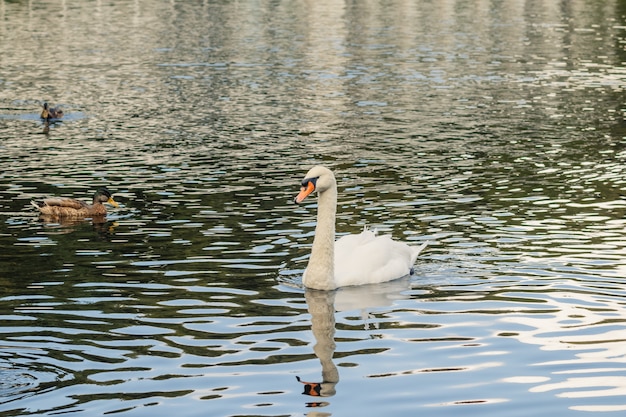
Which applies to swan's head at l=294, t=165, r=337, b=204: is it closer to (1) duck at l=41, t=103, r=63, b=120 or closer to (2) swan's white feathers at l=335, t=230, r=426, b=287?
(2) swan's white feathers at l=335, t=230, r=426, b=287

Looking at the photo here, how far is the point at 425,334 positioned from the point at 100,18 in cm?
8430

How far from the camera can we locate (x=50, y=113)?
138ft

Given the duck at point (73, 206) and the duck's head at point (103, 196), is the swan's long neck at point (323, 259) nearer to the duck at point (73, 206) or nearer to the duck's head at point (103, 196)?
the duck at point (73, 206)

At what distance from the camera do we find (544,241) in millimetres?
23984

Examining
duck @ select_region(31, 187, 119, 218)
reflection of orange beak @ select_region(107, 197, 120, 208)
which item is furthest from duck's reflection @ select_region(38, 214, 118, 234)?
reflection of orange beak @ select_region(107, 197, 120, 208)

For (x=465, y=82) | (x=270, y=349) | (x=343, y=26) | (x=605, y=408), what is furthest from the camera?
(x=343, y=26)

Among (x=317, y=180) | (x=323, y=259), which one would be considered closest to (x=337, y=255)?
(x=323, y=259)

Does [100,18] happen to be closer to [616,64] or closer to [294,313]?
[616,64]

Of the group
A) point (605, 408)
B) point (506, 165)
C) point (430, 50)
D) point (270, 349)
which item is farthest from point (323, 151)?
point (430, 50)

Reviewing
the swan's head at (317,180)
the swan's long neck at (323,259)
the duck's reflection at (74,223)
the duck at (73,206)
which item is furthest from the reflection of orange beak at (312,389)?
the duck at (73,206)

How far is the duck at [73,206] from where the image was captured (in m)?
26.8

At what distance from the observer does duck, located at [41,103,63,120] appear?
42000mm

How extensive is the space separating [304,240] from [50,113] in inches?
786

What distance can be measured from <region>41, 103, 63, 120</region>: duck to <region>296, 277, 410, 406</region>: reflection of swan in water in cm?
2329
